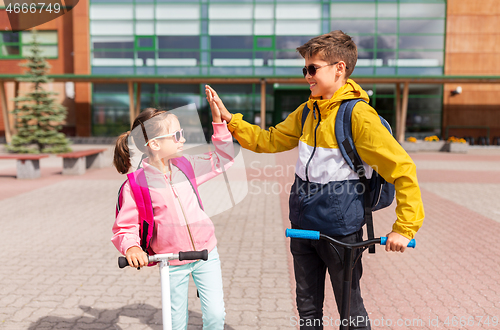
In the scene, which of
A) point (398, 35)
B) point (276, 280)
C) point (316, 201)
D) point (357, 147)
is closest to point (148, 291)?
point (276, 280)

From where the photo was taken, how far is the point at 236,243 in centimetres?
528

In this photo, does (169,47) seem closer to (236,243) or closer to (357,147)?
(236,243)

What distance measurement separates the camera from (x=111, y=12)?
25.8 metres

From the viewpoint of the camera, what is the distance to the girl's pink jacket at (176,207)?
2.00m

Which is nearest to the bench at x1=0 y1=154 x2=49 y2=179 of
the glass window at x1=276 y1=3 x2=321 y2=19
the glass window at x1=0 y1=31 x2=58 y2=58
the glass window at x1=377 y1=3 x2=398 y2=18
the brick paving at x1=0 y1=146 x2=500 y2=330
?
the brick paving at x1=0 y1=146 x2=500 y2=330

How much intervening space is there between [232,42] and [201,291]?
965 inches

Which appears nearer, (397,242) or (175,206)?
(397,242)

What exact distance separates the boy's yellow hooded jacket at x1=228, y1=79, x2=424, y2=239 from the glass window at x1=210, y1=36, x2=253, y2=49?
946 inches

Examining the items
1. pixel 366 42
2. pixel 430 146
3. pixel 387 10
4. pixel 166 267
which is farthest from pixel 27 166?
pixel 387 10

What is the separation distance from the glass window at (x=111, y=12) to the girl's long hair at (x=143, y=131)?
2602 cm

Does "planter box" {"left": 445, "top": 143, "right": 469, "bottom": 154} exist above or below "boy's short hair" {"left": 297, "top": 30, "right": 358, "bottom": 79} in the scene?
below

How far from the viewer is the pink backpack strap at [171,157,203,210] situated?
2.13 m

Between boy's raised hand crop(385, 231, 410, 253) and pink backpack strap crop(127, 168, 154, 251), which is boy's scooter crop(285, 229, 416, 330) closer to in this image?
boy's raised hand crop(385, 231, 410, 253)

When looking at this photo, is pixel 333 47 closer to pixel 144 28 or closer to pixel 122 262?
pixel 122 262
